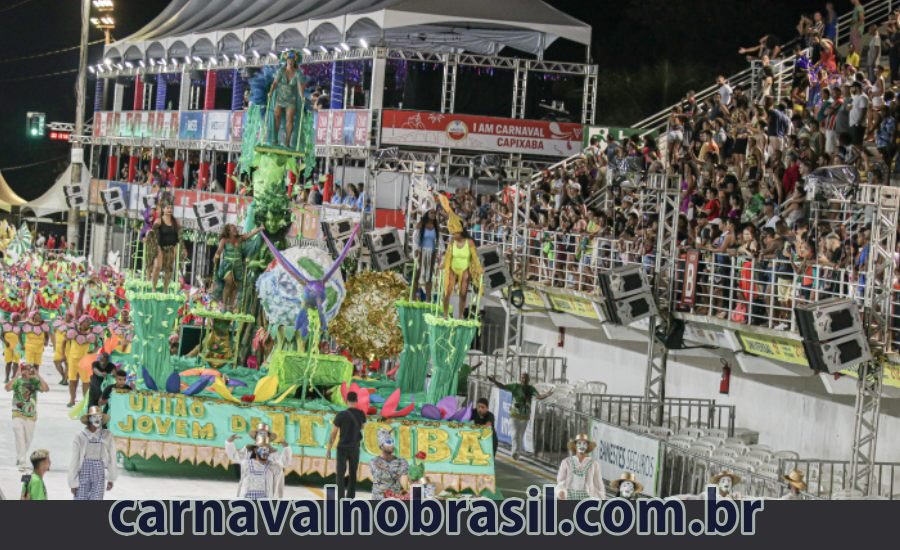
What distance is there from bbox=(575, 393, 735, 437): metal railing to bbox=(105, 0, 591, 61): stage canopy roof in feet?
53.8

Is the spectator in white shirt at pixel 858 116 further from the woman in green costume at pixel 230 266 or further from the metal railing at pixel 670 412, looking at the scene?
the woman in green costume at pixel 230 266

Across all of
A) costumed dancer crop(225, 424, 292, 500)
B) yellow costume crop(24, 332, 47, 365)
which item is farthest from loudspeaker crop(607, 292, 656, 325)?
yellow costume crop(24, 332, 47, 365)

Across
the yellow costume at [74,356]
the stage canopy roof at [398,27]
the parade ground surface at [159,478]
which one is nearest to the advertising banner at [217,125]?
the stage canopy roof at [398,27]

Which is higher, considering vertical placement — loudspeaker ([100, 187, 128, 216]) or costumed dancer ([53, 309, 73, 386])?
loudspeaker ([100, 187, 128, 216])

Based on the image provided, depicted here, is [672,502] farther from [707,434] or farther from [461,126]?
[461,126]

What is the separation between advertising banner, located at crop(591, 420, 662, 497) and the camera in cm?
2380

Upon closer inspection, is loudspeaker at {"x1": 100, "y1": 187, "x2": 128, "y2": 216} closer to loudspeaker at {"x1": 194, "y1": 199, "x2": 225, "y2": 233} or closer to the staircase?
loudspeaker at {"x1": 194, "y1": 199, "x2": 225, "y2": 233}

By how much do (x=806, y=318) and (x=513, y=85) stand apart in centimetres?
2536

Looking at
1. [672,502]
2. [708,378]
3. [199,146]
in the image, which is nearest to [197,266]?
[199,146]

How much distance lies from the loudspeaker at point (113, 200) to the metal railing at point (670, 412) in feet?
89.2

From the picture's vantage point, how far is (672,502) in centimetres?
1638

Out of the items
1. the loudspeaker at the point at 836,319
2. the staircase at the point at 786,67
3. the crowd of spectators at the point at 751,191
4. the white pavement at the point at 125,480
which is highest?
the staircase at the point at 786,67

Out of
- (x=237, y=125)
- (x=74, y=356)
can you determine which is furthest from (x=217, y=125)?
(x=74, y=356)

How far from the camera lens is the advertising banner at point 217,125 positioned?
51.0m
